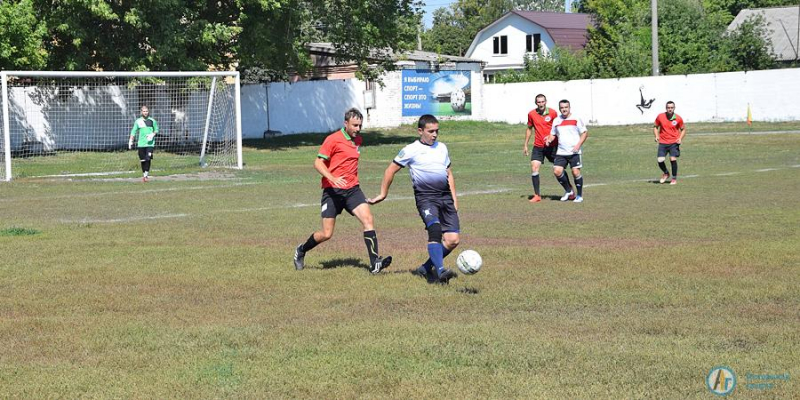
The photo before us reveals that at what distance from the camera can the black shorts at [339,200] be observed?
10.7 meters

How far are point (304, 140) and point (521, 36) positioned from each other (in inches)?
1702

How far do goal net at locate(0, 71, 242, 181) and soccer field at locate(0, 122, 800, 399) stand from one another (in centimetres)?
1220

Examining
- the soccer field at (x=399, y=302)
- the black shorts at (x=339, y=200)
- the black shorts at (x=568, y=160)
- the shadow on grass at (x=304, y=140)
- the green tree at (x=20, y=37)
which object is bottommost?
the soccer field at (x=399, y=302)

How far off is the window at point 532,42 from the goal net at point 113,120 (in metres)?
49.2

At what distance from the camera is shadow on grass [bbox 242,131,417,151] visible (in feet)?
135

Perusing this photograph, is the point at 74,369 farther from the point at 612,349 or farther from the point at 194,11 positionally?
the point at 194,11

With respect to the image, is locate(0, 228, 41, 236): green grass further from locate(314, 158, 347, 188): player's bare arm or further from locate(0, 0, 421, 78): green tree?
locate(0, 0, 421, 78): green tree

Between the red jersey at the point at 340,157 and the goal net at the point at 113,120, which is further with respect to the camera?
the goal net at the point at 113,120

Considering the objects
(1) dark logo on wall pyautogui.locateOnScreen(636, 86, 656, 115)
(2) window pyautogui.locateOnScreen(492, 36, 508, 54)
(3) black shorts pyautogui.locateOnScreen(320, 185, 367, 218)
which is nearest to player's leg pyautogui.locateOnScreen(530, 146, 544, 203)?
(3) black shorts pyautogui.locateOnScreen(320, 185, 367, 218)

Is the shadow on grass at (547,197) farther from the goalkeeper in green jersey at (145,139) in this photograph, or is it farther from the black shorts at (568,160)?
the goalkeeper in green jersey at (145,139)

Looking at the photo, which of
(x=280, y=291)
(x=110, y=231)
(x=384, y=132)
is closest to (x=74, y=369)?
(x=280, y=291)

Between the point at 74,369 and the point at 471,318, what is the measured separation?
10.1 feet

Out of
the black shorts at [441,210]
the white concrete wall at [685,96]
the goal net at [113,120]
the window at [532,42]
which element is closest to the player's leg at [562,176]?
the black shorts at [441,210]

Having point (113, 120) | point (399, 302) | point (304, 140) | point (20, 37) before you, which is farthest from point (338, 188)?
point (304, 140)
